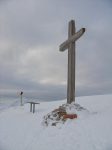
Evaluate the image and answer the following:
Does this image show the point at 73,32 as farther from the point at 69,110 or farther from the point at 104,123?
the point at 104,123

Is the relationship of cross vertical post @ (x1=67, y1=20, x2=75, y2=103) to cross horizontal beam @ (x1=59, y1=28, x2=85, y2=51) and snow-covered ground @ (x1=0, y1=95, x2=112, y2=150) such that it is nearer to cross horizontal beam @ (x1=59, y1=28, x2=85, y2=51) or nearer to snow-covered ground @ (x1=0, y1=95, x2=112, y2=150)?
cross horizontal beam @ (x1=59, y1=28, x2=85, y2=51)

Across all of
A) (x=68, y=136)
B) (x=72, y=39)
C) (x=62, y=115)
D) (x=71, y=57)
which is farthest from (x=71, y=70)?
(x=68, y=136)

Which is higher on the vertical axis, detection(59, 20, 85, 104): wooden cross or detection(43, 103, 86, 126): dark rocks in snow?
detection(59, 20, 85, 104): wooden cross

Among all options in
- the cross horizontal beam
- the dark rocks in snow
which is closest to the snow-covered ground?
the dark rocks in snow

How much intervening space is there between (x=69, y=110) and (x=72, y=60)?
7.64ft

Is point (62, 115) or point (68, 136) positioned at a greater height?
point (62, 115)

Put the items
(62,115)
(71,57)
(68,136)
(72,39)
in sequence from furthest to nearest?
1. (71,57)
2. (72,39)
3. (62,115)
4. (68,136)

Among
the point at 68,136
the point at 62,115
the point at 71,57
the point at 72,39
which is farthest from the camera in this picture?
the point at 71,57

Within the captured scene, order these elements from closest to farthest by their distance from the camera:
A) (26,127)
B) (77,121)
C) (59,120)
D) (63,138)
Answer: (63,138), (77,121), (59,120), (26,127)

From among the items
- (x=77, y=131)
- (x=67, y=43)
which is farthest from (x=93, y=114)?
(x=67, y=43)

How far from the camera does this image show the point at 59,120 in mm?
9297

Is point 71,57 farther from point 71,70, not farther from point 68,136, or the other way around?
point 68,136

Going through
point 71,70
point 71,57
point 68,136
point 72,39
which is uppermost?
point 72,39

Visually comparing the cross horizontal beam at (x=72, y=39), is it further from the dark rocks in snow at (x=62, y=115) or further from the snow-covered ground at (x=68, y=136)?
the snow-covered ground at (x=68, y=136)
